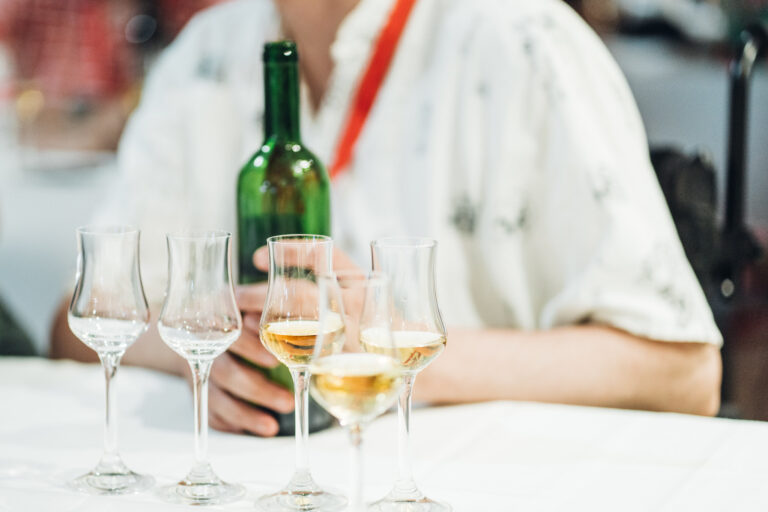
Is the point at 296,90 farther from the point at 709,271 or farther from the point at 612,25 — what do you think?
the point at 612,25

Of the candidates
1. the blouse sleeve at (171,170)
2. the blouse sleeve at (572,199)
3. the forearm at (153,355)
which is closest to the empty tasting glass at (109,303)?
the forearm at (153,355)

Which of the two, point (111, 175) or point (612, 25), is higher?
point (612, 25)

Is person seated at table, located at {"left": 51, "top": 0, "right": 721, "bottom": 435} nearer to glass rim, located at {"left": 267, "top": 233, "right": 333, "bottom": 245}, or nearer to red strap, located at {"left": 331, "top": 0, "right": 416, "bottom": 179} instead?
red strap, located at {"left": 331, "top": 0, "right": 416, "bottom": 179}

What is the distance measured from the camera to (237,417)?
1.07m

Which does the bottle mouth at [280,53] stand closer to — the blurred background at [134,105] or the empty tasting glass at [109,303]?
the empty tasting glass at [109,303]

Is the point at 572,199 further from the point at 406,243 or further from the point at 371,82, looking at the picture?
the point at 406,243

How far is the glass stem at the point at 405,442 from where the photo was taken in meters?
0.82

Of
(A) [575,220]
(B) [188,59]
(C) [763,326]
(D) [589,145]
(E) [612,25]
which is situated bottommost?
(C) [763,326]

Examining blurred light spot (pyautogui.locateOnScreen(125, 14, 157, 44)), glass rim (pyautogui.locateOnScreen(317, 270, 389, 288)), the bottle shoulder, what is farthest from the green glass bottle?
blurred light spot (pyautogui.locateOnScreen(125, 14, 157, 44))

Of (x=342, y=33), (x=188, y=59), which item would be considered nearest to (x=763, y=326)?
(x=342, y=33)

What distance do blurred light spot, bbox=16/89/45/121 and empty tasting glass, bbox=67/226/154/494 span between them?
298 cm

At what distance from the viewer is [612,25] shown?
432cm

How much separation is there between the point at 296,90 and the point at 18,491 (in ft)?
1.59

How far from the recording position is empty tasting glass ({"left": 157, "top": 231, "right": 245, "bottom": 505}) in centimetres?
86
